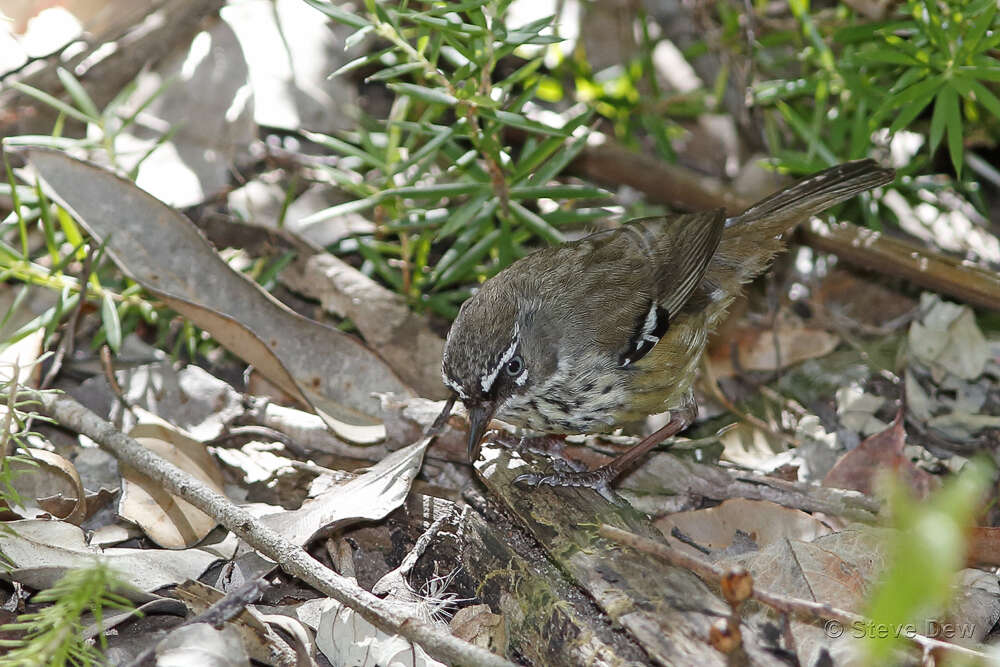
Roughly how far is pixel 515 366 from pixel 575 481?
54cm

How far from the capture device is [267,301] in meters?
4.73

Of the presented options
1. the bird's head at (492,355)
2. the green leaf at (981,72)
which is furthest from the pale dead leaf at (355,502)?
the green leaf at (981,72)

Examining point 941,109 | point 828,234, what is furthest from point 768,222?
point 941,109

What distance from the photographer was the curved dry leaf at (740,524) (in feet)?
12.9

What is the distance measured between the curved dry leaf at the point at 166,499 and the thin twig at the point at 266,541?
0.42ft

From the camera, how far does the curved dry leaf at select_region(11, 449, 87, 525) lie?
3.75m

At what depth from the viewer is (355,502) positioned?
3678 millimetres

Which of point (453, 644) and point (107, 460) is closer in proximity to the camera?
point (453, 644)

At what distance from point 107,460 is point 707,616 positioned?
8.86 feet

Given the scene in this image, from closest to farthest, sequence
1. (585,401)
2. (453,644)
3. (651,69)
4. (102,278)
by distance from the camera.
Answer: (453,644) → (585,401) → (102,278) → (651,69)

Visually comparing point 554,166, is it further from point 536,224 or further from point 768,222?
point 768,222

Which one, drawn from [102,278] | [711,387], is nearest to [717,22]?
[711,387]

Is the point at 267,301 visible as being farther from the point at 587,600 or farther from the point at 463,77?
the point at 587,600

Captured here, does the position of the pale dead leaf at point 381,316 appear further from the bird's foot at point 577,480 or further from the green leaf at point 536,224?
the bird's foot at point 577,480
